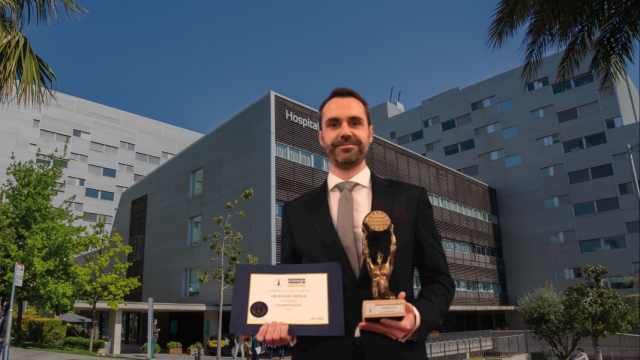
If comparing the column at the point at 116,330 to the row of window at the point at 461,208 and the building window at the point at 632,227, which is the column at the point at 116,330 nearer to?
the row of window at the point at 461,208

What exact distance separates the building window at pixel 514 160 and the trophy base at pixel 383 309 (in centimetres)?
5533

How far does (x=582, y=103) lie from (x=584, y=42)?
44.9 meters

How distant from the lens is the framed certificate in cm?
280

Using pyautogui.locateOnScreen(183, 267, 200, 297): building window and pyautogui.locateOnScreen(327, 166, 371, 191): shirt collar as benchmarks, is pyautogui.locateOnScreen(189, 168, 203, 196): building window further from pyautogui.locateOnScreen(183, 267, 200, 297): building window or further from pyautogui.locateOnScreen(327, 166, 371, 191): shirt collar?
pyautogui.locateOnScreen(327, 166, 371, 191): shirt collar

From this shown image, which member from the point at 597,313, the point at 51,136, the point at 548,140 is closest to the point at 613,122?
the point at 548,140

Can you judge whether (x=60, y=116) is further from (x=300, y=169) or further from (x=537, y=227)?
(x=537, y=227)

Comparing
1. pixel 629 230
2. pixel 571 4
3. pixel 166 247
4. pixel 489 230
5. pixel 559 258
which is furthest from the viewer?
pixel 489 230

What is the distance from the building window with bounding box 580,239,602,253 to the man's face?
51776 millimetres

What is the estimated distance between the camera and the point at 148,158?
2717 inches

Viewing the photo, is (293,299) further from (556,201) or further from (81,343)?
(556,201)

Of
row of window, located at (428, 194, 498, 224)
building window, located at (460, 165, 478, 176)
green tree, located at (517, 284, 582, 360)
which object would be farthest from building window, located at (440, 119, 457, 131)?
green tree, located at (517, 284, 582, 360)

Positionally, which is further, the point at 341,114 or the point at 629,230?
the point at 629,230

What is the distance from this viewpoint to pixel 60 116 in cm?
6016

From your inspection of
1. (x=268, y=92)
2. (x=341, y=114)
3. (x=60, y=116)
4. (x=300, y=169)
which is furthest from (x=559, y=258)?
(x=60, y=116)
